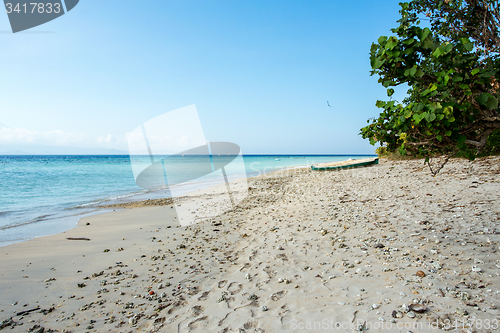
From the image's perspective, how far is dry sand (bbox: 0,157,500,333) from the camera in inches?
132

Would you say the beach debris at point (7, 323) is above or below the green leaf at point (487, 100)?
below

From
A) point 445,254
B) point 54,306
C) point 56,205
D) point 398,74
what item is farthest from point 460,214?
point 56,205

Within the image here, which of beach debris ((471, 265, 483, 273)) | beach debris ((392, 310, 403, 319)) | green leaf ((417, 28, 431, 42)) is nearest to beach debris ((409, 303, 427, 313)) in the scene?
beach debris ((392, 310, 403, 319))

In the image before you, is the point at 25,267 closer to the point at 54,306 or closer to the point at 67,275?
the point at 67,275

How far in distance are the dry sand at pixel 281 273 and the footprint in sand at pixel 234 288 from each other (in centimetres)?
4

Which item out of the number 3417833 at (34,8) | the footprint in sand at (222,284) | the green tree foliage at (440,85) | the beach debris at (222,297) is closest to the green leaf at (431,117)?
the green tree foliage at (440,85)

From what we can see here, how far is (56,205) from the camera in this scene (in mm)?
14969

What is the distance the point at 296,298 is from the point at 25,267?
20.6ft

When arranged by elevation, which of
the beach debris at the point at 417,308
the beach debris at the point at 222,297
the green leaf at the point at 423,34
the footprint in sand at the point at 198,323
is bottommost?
the beach debris at the point at 417,308

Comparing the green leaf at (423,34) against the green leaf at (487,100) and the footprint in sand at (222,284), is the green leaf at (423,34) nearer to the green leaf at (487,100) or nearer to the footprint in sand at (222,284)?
the green leaf at (487,100)

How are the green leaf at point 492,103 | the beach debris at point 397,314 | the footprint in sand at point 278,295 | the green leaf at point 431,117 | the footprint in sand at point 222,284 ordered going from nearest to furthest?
the beach debris at point 397,314 < the green leaf at point 431,117 < the green leaf at point 492,103 < the footprint in sand at point 278,295 < the footprint in sand at point 222,284

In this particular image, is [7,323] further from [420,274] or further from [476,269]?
[476,269]

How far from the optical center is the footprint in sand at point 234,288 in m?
4.32

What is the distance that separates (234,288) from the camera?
175 inches
